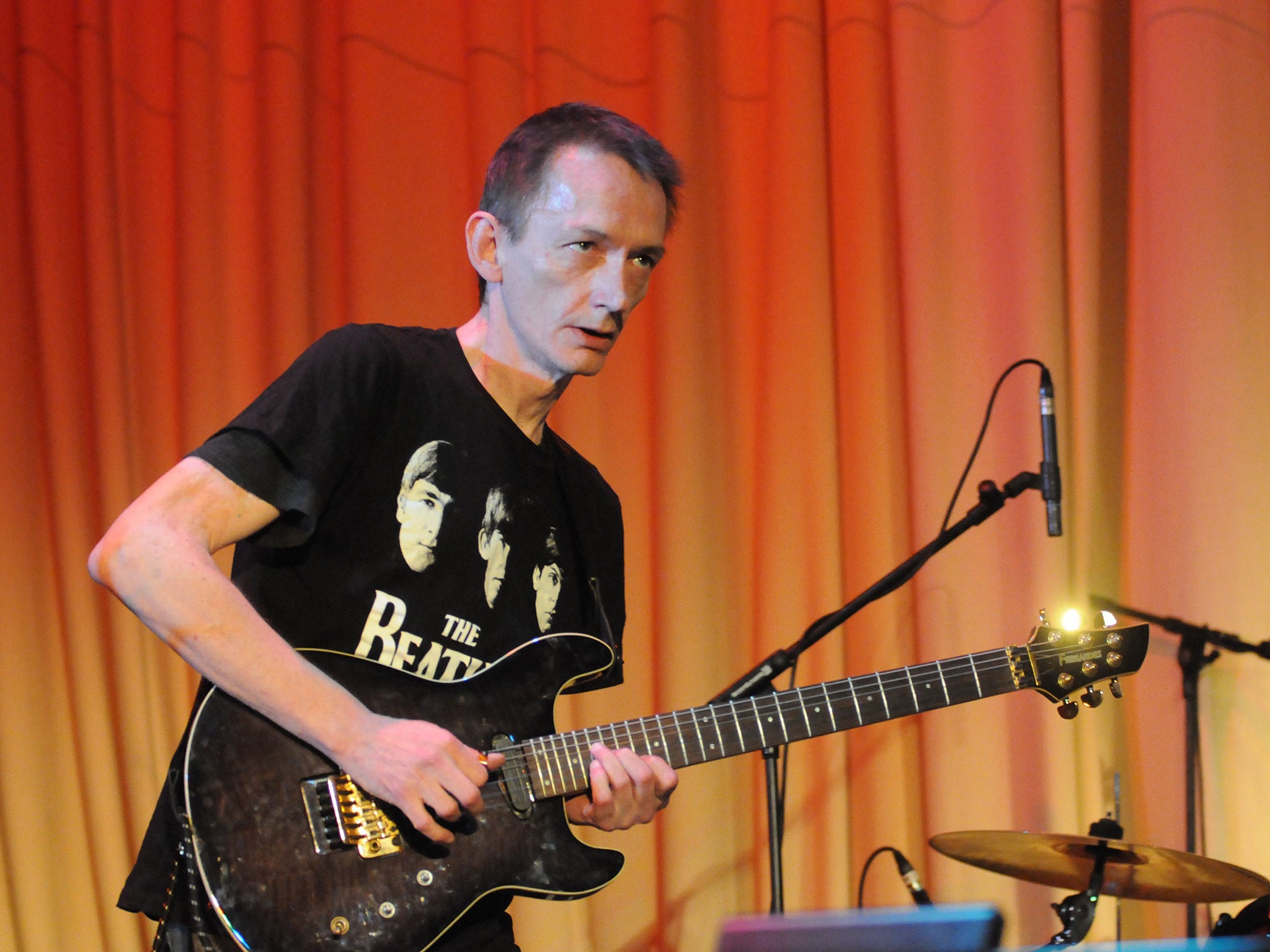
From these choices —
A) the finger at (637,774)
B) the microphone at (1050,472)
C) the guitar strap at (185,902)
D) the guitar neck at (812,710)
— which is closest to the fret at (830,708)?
the guitar neck at (812,710)

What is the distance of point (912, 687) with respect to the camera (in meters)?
1.90

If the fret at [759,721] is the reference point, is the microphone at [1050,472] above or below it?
above

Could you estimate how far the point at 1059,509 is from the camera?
212 cm

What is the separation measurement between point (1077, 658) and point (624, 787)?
82 centimetres

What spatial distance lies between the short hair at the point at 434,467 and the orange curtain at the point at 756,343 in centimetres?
125

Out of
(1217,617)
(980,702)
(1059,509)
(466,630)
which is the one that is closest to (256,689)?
(466,630)

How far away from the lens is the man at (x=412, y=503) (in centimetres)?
144

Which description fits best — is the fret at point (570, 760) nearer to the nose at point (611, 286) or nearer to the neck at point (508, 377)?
the neck at point (508, 377)

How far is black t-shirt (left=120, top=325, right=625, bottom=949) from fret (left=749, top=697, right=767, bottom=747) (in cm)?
37

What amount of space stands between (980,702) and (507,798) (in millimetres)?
1479

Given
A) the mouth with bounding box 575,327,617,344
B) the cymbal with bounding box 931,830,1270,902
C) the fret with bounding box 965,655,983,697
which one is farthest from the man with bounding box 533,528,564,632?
the cymbal with bounding box 931,830,1270,902

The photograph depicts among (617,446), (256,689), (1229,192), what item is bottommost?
(256,689)

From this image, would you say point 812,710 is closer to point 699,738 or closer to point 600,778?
point 699,738

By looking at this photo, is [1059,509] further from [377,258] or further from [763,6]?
[377,258]
